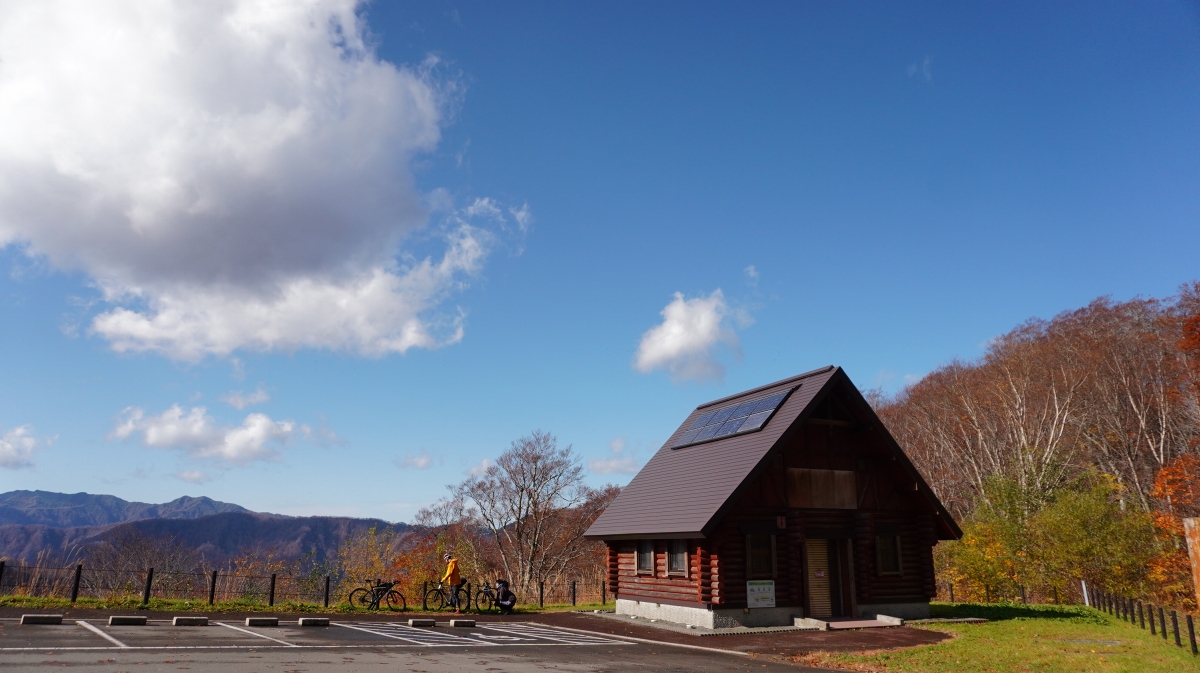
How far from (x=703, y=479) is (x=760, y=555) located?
2850 millimetres

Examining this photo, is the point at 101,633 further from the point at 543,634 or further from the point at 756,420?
the point at 756,420

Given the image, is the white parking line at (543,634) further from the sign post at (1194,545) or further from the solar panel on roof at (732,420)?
the sign post at (1194,545)

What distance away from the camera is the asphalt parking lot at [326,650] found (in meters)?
10.9

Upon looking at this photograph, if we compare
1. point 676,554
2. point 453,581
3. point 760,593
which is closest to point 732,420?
point 676,554

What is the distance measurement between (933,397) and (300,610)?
48.3m

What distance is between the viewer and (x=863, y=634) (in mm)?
19391

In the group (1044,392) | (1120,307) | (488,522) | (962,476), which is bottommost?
(488,522)

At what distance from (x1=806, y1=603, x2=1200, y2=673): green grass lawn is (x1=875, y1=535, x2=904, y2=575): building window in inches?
102

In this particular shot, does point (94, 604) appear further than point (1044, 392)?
No

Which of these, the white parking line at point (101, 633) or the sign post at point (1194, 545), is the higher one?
the sign post at point (1194, 545)

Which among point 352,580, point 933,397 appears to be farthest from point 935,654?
point 933,397

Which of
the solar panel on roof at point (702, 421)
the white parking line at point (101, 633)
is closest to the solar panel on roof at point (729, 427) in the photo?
the solar panel on roof at point (702, 421)

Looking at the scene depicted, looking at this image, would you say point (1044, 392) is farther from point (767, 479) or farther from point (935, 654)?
point (935, 654)

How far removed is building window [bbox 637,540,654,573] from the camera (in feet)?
77.7
